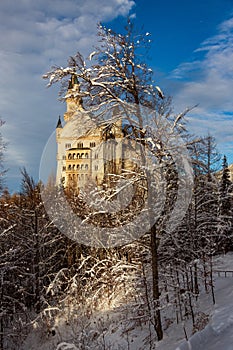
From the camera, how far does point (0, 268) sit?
14.0m

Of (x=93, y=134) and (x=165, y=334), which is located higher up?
(x=93, y=134)

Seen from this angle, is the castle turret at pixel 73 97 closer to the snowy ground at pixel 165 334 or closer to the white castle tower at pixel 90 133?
the white castle tower at pixel 90 133

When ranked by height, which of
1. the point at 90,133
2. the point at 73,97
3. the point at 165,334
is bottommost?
the point at 165,334

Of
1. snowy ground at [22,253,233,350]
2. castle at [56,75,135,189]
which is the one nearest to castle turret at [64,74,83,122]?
castle at [56,75,135,189]

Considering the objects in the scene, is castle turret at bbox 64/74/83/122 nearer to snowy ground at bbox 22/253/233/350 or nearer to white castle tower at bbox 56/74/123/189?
white castle tower at bbox 56/74/123/189

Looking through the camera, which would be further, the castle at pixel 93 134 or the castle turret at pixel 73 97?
the castle at pixel 93 134

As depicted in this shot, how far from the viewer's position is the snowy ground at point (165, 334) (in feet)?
22.6

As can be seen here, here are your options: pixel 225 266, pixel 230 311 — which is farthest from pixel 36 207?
pixel 225 266

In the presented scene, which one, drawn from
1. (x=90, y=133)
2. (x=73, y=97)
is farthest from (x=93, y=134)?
(x=73, y=97)

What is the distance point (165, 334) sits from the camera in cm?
1073

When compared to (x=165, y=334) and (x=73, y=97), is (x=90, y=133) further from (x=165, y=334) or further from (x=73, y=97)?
(x=165, y=334)

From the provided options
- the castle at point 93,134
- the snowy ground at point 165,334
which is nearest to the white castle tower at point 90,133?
the castle at point 93,134

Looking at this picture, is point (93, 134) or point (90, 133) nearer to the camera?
point (90, 133)

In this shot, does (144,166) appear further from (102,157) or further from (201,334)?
(201,334)
